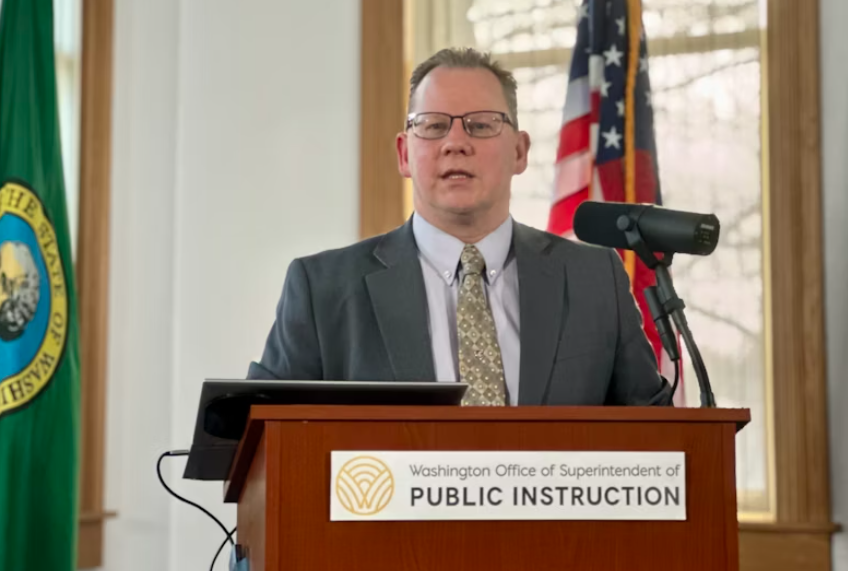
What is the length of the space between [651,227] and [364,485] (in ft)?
2.10

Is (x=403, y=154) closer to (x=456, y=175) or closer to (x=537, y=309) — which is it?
(x=456, y=175)

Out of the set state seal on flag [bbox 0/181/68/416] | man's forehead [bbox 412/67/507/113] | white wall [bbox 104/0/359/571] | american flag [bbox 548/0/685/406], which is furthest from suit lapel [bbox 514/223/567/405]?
white wall [bbox 104/0/359/571]

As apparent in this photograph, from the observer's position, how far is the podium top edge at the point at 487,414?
1.36m

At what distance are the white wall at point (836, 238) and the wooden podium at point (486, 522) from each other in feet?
8.11

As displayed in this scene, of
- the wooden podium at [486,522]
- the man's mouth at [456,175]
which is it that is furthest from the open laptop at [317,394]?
the man's mouth at [456,175]

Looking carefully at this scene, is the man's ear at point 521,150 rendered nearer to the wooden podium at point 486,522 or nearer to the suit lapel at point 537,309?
A: the suit lapel at point 537,309

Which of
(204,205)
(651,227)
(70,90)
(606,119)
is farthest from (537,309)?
(70,90)

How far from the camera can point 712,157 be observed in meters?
4.00

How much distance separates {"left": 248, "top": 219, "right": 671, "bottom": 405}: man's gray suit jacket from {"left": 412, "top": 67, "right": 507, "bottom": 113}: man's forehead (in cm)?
32

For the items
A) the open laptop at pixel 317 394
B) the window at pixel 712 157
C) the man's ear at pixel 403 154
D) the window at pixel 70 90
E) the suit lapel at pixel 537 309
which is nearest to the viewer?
the open laptop at pixel 317 394

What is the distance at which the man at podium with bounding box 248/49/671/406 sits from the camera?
221 centimetres

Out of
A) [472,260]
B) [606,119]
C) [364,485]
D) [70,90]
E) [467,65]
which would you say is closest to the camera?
[364,485]

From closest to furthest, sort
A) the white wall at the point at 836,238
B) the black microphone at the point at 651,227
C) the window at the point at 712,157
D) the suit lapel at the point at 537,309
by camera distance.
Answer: the black microphone at the point at 651,227, the suit lapel at the point at 537,309, the white wall at the point at 836,238, the window at the point at 712,157

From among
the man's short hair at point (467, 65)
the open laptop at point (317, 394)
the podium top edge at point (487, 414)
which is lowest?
the podium top edge at point (487, 414)
